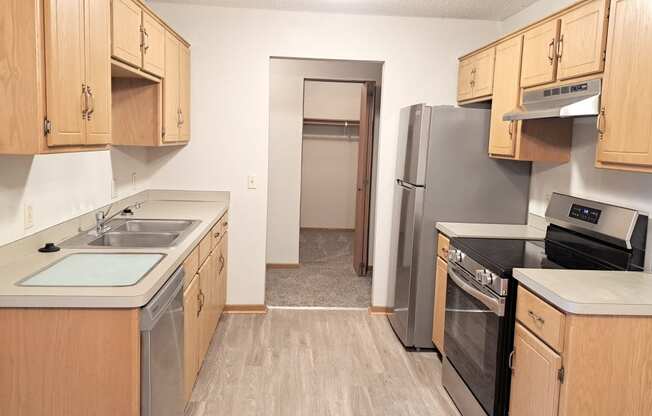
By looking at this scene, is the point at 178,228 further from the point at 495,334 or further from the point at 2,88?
the point at 495,334

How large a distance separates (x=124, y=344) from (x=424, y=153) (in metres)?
2.42

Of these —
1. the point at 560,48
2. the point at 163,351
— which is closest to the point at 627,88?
the point at 560,48

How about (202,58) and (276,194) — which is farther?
(276,194)

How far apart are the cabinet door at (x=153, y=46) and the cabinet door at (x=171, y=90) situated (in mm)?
113

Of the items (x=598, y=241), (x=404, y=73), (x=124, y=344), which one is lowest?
(x=124, y=344)

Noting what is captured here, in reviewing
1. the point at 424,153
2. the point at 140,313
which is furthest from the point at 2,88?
the point at 424,153

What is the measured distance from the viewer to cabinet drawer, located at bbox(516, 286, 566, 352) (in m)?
2.11

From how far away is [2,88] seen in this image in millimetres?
1876

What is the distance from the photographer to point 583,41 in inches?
105

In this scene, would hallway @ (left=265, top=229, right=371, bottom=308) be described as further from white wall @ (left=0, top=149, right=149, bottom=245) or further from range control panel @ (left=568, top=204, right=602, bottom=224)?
range control panel @ (left=568, top=204, right=602, bottom=224)

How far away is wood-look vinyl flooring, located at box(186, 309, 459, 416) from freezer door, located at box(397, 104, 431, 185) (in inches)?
48.1

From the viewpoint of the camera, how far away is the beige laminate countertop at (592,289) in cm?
203

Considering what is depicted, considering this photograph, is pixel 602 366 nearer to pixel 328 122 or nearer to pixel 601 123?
pixel 601 123

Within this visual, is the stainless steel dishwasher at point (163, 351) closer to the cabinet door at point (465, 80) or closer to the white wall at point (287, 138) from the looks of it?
the cabinet door at point (465, 80)
